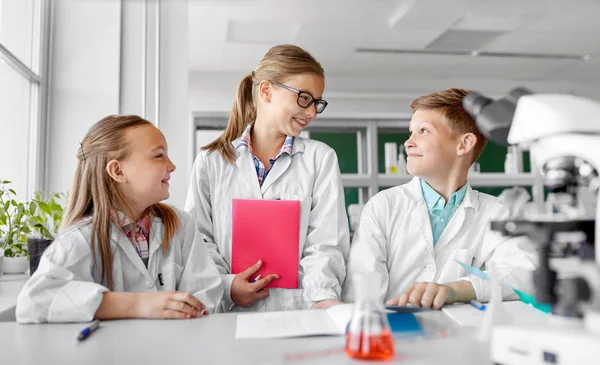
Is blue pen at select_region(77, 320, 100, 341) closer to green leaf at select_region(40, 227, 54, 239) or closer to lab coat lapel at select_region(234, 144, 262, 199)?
lab coat lapel at select_region(234, 144, 262, 199)

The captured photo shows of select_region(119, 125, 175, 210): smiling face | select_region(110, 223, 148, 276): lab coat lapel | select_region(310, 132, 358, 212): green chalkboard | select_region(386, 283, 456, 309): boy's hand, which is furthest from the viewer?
select_region(310, 132, 358, 212): green chalkboard

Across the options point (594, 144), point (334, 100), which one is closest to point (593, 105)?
point (594, 144)

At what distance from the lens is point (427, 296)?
45.0 inches

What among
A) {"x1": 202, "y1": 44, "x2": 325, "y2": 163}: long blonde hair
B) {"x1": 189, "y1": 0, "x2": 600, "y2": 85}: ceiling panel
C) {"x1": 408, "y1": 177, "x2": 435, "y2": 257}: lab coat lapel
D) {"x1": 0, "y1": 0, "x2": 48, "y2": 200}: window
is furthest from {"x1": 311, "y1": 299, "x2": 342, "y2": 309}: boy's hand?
{"x1": 189, "y1": 0, "x2": 600, "y2": 85}: ceiling panel

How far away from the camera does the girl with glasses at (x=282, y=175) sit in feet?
5.09

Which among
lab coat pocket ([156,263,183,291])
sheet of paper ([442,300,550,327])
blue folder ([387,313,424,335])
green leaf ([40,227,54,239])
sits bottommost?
sheet of paper ([442,300,550,327])

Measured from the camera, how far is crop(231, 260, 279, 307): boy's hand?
1.43 m

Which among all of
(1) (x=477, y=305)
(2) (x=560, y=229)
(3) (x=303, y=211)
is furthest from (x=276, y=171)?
(2) (x=560, y=229)

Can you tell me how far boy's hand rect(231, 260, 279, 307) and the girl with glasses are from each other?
4 centimetres

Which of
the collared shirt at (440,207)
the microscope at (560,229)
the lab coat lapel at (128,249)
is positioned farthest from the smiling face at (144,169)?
the microscope at (560,229)

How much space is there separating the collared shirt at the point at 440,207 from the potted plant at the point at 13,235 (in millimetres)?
1499

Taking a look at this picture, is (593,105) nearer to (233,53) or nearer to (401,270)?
(401,270)

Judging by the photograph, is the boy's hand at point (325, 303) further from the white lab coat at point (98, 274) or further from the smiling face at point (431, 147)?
the smiling face at point (431, 147)

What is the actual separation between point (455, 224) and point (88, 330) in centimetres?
114
